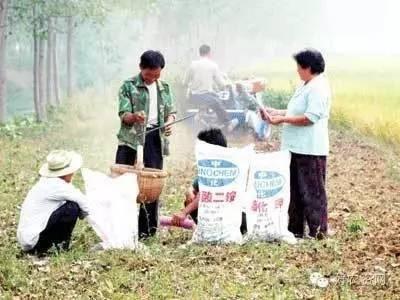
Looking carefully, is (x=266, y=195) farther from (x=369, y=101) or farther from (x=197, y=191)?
(x=369, y=101)

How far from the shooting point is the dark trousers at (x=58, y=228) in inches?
253

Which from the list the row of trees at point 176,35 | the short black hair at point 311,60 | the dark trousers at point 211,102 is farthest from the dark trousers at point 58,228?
the row of trees at point 176,35

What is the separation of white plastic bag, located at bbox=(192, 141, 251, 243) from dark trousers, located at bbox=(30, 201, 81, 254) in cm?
103

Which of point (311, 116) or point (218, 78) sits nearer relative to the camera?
point (311, 116)

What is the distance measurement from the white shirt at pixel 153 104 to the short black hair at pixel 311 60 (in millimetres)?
1254

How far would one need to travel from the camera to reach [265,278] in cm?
553

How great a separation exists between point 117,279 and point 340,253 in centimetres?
178

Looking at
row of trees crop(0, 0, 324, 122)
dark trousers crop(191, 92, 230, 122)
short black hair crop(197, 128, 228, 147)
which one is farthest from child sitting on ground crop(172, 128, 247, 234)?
row of trees crop(0, 0, 324, 122)

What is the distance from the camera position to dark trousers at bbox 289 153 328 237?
6.98m

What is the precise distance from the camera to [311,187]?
7043 millimetres

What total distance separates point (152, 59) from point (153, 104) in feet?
1.44

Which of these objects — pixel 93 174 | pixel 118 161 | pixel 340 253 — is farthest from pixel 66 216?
pixel 340 253

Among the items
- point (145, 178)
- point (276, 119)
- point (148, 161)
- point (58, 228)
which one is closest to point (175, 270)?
point (145, 178)

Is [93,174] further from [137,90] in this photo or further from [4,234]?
[4,234]
